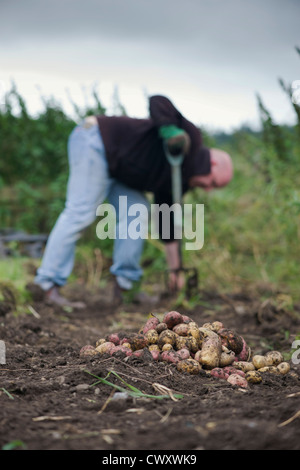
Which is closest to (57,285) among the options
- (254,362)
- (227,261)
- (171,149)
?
(171,149)

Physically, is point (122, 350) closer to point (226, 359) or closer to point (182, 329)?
point (182, 329)

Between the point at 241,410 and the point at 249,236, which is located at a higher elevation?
the point at 249,236

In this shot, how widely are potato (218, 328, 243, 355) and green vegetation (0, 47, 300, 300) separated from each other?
1137 mm

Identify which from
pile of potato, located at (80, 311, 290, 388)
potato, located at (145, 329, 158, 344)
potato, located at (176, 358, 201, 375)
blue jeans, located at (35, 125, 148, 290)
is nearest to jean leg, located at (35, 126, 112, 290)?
blue jeans, located at (35, 125, 148, 290)

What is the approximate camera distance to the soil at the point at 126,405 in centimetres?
132

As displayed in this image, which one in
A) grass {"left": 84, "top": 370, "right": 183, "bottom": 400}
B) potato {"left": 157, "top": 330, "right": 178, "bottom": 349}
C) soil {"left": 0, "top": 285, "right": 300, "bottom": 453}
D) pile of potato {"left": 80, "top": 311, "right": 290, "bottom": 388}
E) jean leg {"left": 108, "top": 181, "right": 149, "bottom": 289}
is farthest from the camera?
jean leg {"left": 108, "top": 181, "right": 149, "bottom": 289}

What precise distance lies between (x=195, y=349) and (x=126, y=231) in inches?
93.9

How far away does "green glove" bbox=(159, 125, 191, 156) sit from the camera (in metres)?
3.91

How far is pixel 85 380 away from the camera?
6.07 feet

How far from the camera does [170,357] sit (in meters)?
2.06

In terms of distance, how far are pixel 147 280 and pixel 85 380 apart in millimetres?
3649

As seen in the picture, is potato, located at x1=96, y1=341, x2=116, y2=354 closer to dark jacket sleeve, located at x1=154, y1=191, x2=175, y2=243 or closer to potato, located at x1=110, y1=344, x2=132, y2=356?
potato, located at x1=110, y1=344, x2=132, y2=356
